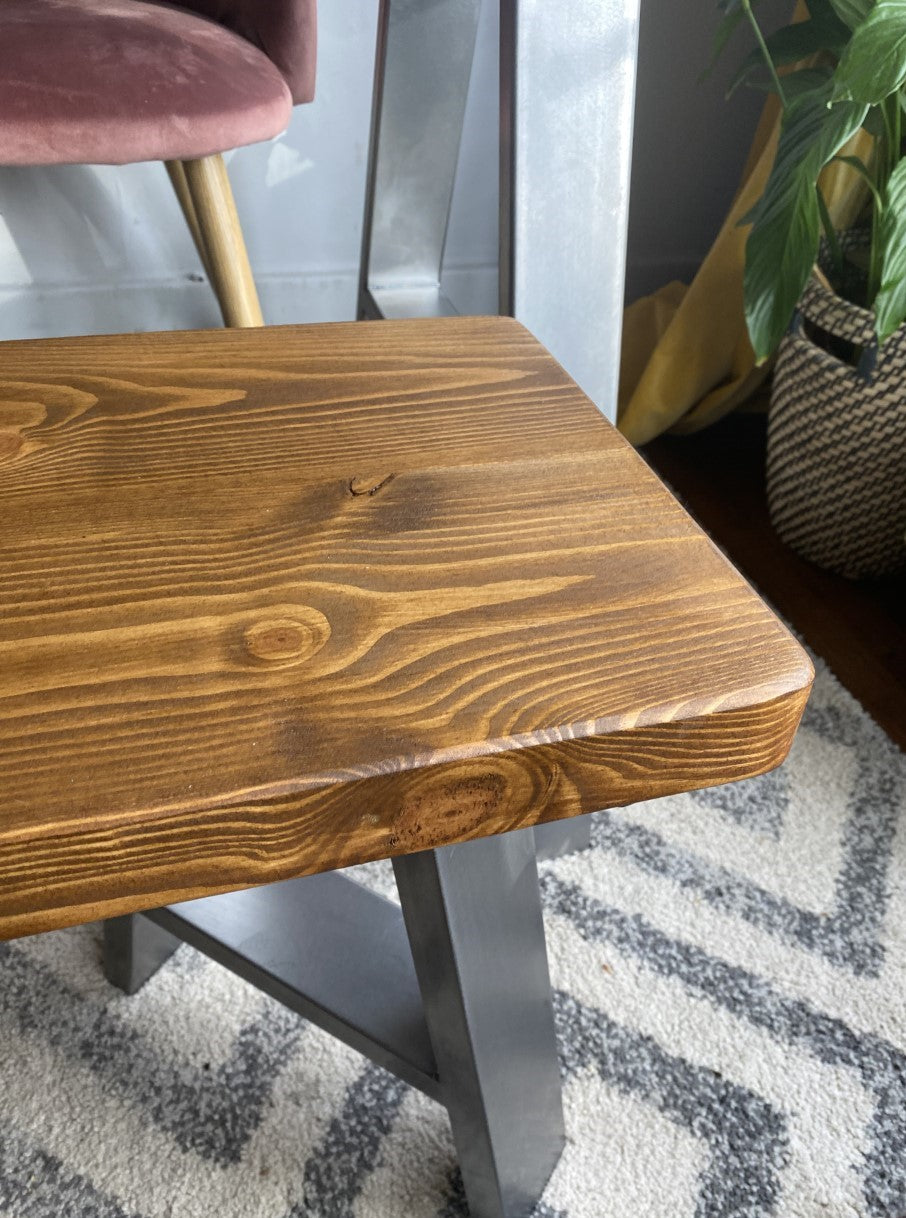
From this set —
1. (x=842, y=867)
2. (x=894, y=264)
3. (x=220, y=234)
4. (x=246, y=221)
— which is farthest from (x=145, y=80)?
(x=842, y=867)

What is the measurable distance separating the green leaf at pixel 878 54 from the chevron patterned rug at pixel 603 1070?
1.71 ft

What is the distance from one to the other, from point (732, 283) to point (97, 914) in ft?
3.51

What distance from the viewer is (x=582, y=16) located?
22.0 inches

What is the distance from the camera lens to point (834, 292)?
924 millimetres

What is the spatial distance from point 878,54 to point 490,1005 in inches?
23.6

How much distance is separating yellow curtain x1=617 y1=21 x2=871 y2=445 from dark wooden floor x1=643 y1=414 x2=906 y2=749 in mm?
49

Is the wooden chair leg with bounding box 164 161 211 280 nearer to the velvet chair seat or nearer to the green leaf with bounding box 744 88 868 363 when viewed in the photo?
the velvet chair seat

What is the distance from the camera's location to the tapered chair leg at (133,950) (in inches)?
23.7

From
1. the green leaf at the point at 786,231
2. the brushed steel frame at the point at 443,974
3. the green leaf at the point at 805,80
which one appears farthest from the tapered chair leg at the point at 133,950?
the green leaf at the point at 805,80

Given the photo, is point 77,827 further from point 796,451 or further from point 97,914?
point 796,451

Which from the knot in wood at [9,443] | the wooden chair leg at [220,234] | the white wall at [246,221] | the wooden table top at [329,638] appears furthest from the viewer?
the white wall at [246,221]

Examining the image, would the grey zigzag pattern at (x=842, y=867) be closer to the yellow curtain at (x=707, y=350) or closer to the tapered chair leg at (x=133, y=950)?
the tapered chair leg at (x=133, y=950)

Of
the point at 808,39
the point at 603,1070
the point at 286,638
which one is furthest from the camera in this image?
the point at 808,39

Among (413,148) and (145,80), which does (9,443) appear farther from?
(413,148)
